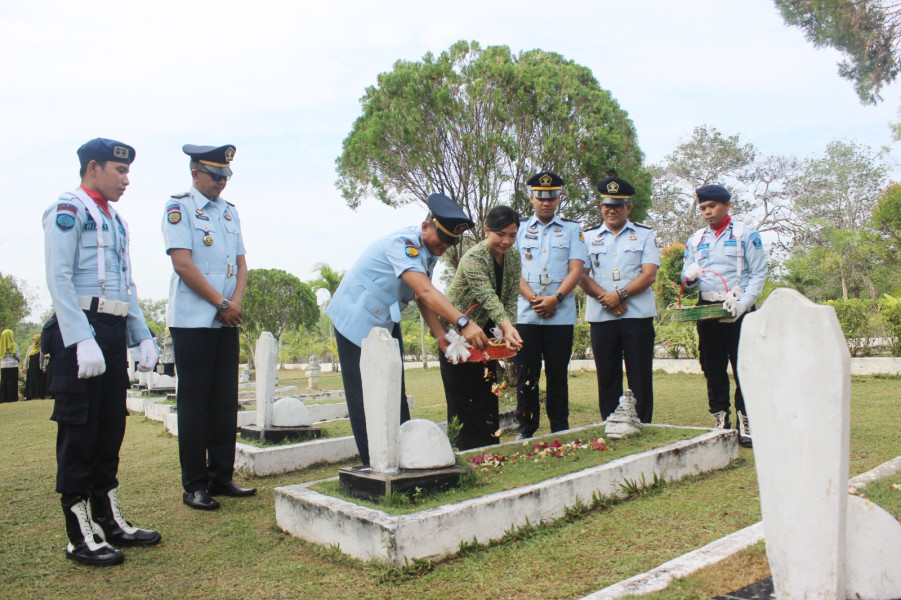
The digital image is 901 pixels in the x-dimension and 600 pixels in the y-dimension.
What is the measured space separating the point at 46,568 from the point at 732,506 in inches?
126

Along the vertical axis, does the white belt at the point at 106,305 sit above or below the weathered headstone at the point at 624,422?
above

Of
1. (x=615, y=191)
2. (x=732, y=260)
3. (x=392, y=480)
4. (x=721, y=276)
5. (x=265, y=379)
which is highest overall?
(x=615, y=191)

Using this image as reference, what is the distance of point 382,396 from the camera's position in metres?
3.07

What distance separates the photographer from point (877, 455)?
13.2ft

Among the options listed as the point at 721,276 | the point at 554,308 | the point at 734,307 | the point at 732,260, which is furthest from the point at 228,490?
the point at 732,260

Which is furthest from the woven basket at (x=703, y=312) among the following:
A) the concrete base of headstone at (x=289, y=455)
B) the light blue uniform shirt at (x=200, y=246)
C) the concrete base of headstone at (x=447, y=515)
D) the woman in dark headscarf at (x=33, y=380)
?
the woman in dark headscarf at (x=33, y=380)

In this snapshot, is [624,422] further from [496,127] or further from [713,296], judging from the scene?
[496,127]

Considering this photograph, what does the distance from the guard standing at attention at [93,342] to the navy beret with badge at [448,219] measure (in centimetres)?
158

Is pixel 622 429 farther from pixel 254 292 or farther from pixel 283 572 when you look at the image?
pixel 254 292

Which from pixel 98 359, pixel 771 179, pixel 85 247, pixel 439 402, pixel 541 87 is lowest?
pixel 439 402

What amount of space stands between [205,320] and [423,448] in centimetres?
158

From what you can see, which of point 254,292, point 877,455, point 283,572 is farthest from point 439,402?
point 254,292

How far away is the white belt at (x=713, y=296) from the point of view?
4656mm

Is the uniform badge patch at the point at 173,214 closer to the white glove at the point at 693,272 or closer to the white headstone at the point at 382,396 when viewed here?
the white headstone at the point at 382,396
